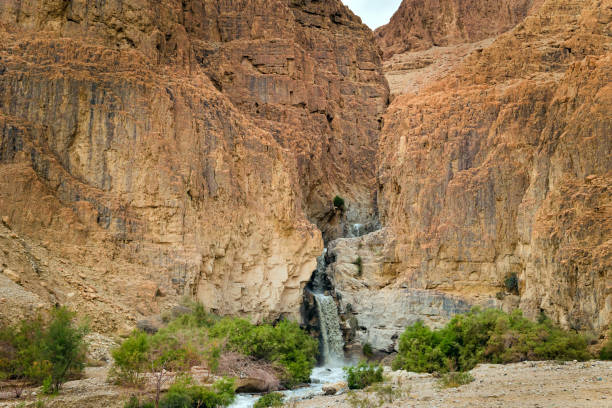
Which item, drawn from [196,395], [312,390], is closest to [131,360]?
[196,395]

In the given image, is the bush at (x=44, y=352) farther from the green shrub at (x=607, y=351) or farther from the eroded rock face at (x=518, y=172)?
the eroded rock face at (x=518, y=172)

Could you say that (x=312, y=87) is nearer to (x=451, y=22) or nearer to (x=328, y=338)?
(x=328, y=338)

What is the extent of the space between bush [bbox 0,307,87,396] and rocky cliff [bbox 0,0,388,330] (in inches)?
111

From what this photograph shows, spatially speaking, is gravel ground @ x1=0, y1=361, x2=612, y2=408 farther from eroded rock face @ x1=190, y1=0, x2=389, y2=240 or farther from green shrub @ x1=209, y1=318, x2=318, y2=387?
eroded rock face @ x1=190, y1=0, x2=389, y2=240

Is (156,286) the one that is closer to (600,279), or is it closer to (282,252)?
(282,252)

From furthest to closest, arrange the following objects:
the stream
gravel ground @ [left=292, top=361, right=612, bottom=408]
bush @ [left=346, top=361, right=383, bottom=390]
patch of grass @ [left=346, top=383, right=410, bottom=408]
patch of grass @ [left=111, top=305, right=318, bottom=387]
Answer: the stream → bush @ [left=346, top=361, right=383, bottom=390] → patch of grass @ [left=111, top=305, right=318, bottom=387] → patch of grass @ [left=346, top=383, right=410, bottom=408] → gravel ground @ [left=292, top=361, right=612, bottom=408]

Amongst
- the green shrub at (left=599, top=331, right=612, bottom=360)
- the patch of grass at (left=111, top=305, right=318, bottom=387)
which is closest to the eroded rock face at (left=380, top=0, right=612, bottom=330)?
the green shrub at (left=599, top=331, right=612, bottom=360)

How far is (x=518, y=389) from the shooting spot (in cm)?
2202

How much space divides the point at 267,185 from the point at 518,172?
1701 centimetres

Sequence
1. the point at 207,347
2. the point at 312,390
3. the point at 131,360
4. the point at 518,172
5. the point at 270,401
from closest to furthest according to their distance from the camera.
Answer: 1. the point at 131,360
2. the point at 270,401
3. the point at 207,347
4. the point at 312,390
5. the point at 518,172

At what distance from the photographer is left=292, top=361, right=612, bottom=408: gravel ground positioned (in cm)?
1913

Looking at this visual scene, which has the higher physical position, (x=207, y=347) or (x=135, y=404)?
(x=207, y=347)

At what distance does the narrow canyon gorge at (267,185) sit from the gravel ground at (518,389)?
25.1 ft

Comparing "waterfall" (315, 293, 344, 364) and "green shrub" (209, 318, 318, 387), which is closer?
"green shrub" (209, 318, 318, 387)
